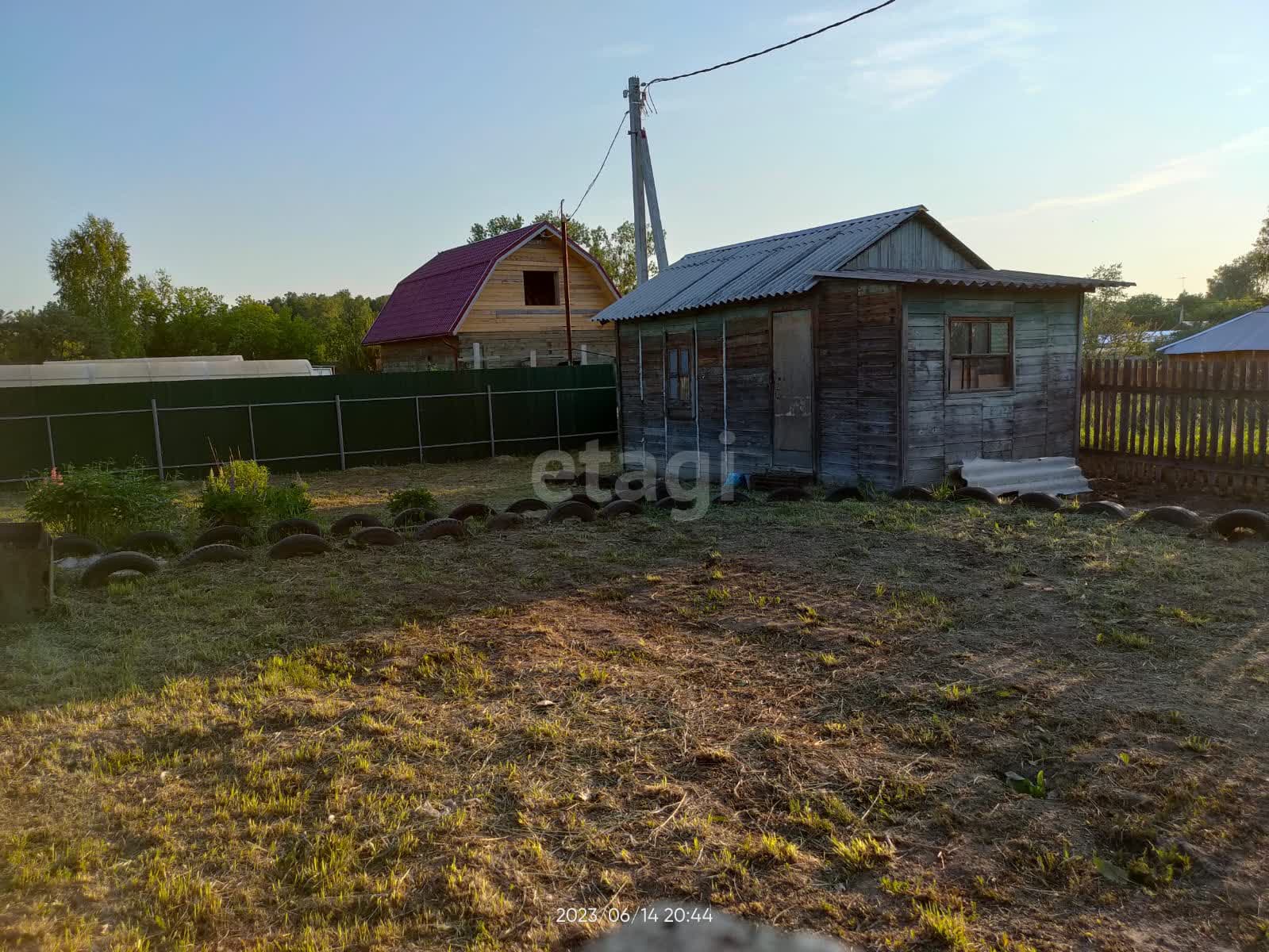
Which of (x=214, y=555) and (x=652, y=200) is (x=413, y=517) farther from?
(x=652, y=200)

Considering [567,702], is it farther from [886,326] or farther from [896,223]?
[896,223]

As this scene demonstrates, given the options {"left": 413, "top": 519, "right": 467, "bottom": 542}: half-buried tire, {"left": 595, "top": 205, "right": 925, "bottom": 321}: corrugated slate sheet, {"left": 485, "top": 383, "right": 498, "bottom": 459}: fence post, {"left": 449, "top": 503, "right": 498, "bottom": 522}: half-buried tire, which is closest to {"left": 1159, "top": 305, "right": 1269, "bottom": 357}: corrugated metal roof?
{"left": 595, "top": 205, "right": 925, "bottom": 321}: corrugated slate sheet

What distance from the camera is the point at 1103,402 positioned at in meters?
13.5

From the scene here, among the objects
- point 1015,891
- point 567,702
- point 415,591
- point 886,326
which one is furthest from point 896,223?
point 1015,891

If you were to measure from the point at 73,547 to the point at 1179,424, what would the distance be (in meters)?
13.9

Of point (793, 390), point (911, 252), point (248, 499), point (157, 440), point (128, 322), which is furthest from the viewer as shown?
point (128, 322)

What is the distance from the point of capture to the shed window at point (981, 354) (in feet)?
40.9

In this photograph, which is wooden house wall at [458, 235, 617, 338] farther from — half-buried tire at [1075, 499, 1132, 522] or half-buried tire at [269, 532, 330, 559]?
half-buried tire at [1075, 499, 1132, 522]

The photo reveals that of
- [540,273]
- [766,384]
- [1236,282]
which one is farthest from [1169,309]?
[766,384]

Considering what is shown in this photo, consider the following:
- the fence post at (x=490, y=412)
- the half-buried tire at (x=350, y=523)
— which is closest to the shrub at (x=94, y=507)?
the half-buried tire at (x=350, y=523)

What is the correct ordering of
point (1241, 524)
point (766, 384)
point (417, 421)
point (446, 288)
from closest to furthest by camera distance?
1. point (1241, 524)
2. point (766, 384)
3. point (417, 421)
4. point (446, 288)

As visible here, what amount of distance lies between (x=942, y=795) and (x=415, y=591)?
4645mm

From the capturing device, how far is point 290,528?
945cm

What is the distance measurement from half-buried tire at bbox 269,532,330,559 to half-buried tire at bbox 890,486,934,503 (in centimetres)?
683
